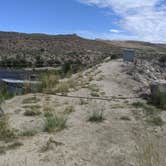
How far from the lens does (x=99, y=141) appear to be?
8.80 meters

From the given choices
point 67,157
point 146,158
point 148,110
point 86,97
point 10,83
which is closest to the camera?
point 146,158

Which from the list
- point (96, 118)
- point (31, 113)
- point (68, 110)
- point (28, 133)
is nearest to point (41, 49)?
point (68, 110)

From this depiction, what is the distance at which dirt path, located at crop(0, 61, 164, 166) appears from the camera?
295 inches

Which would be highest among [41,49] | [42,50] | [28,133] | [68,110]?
[28,133]

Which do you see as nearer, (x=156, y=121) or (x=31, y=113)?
(x=156, y=121)

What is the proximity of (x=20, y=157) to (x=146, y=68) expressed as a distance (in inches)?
705

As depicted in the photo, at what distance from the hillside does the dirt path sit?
135 feet

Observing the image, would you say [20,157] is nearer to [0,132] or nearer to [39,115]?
[0,132]

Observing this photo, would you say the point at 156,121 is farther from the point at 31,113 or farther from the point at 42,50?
the point at 42,50

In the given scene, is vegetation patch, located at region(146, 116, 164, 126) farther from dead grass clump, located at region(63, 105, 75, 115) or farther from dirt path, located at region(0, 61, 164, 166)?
dead grass clump, located at region(63, 105, 75, 115)

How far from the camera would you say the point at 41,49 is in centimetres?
7056

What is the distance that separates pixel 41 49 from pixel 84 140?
6262 cm

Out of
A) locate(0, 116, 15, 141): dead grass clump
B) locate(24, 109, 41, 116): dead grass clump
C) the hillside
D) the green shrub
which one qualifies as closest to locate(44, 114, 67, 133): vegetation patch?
locate(0, 116, 15, 141): dead grass clump

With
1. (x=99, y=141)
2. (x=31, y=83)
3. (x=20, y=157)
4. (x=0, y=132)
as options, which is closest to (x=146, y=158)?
(x=20, y=157)
